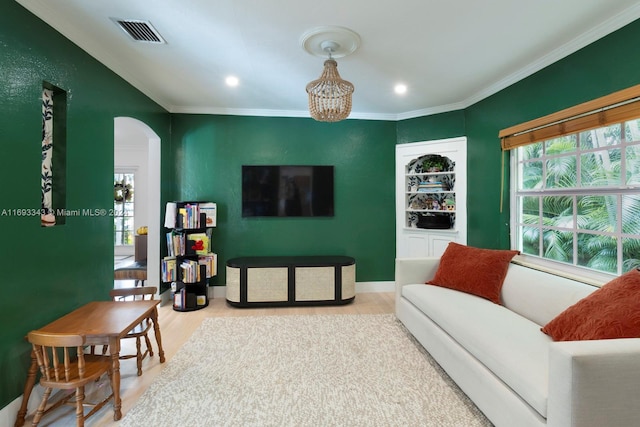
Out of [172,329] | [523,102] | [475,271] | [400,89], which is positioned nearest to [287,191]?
[400,89]

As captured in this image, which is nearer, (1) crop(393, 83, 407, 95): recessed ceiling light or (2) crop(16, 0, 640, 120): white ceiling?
(2) crop(16, 0, 640, 120): white ceiling

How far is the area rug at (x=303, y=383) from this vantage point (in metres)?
1.81

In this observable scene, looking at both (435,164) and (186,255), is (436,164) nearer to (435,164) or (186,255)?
(435,164)

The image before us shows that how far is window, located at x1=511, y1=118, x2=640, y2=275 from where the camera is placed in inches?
84.7

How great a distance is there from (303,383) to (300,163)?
286 centimetres

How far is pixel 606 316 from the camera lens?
59.3 inches

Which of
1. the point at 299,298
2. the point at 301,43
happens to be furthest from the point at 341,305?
the point at 301,43

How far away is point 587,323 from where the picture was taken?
1.57 m

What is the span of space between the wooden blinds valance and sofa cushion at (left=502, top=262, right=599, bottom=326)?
1.16 m

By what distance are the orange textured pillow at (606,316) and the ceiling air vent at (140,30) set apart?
129 inches

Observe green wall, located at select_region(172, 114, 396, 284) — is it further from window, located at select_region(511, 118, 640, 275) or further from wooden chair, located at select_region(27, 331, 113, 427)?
wooden chair, located at select_region(27, 331, 113, 427)

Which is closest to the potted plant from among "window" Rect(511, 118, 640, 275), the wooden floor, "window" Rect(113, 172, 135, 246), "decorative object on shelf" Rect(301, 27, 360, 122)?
"window" Rect(511, 118, 640, 275)

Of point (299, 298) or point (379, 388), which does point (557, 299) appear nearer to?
point (379, 388)

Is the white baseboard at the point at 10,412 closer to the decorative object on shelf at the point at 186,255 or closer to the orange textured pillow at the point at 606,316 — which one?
the decorative object on shelf at the point at 186,255
